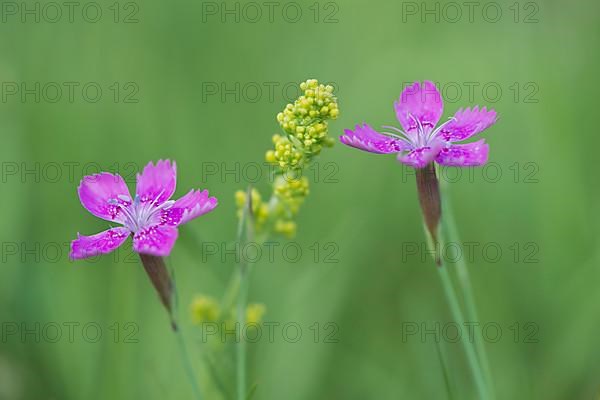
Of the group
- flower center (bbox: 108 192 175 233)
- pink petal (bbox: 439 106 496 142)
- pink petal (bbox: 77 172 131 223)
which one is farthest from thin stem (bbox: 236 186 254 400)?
pink petal (bbox: 439 106 496 142)

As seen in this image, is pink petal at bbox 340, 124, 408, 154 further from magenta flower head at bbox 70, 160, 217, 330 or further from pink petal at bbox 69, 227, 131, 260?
pink petal at bbox 69, 227, 131, 260

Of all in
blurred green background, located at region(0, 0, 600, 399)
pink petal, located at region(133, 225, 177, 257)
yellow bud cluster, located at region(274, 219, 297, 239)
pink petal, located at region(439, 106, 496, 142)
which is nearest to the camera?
pink petal, located at region(133, 225, 177, 257)

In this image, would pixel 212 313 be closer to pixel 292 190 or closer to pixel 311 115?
pixel 292 190

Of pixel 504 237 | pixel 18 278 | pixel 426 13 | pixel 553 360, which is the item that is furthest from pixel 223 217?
pixel 426 13

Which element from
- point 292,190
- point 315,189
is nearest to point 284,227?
point 292,190

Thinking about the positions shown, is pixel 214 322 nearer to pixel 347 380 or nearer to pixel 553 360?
pixel 347 380

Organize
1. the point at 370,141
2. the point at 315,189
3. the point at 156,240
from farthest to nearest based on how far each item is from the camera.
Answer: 1. the point at 315,189
2. the point at 370,141
3. the point at 156,240
